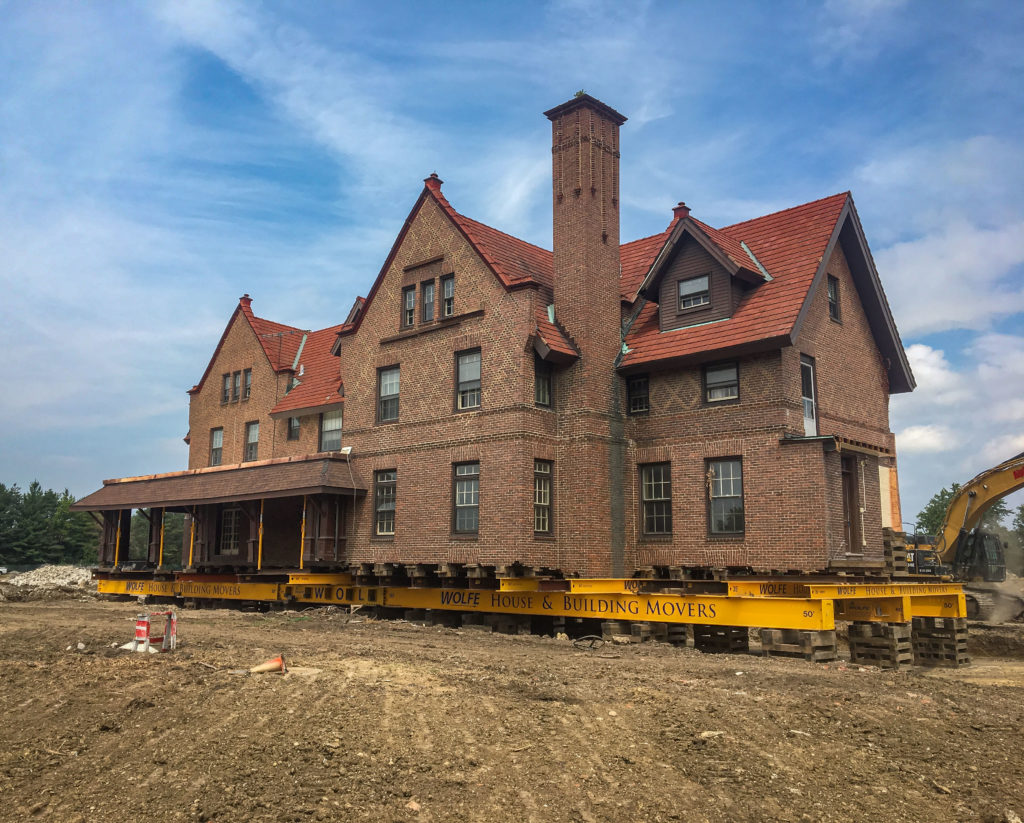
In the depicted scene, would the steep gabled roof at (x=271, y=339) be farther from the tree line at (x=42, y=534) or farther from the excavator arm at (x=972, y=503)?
the tree line at (x=42, y=534)

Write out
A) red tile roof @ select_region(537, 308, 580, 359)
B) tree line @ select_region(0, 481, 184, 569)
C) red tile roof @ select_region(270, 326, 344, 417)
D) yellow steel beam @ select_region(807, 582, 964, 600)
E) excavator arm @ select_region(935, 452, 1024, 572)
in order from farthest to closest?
tree line @ select_region(0, 481, 184, 569)
red tile roof @ select_region(270, 326, 344, 417)
excavator arm @ select_region(935, 452, 1024, 572)
red tile roof @ select_region(537, 308, 580, 359)
yellow steel beam @ select_region(807, 582, 964, 600)

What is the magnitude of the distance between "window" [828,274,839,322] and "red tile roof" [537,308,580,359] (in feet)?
21.8

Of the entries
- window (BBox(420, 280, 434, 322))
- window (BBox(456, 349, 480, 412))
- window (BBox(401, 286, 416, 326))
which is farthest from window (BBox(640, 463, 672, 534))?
window (BBox(401, 286, 416, 326))

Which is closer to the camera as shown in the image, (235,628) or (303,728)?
(303,728)

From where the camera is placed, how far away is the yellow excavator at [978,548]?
93.9 ft

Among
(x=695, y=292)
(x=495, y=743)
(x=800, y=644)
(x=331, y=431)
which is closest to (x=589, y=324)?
(x=695, y=292)

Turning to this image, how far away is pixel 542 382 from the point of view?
72.7 feet

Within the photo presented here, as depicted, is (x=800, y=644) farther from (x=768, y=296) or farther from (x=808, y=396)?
(x=768, y=296)

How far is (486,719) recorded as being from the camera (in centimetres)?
976

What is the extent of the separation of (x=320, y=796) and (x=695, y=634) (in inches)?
510

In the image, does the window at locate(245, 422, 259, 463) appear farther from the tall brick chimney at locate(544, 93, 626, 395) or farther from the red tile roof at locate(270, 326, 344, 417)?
the tall brick chimney at locate(544, 93, 626, 395)

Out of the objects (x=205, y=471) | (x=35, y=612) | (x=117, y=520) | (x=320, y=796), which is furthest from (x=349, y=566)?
(x=320, y=796)

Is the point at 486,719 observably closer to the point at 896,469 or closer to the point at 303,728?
the point at 303,728

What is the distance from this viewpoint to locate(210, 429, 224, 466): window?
35.6 metres
